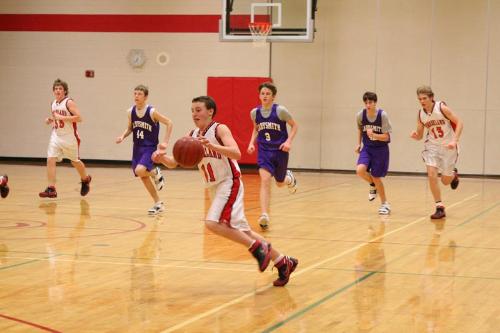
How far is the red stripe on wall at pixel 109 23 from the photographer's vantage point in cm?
2125

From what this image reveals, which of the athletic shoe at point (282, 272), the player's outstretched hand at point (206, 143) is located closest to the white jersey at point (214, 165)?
the player's outstretched hand at point (206, 143)

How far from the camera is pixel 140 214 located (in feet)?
39.3

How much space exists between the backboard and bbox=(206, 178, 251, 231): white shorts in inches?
426

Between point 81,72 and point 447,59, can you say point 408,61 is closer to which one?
point 447,59

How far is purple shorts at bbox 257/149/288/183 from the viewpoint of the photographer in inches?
441

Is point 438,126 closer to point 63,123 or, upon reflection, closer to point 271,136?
point 271,136

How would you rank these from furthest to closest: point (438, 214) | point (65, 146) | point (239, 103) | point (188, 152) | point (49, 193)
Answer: point (239, 103) → point (65, 146) → point (49, 193) → point (438, 214) → point (188, 152)

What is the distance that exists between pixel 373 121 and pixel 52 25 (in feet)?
39.9

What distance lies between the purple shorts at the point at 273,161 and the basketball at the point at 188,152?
448 cm

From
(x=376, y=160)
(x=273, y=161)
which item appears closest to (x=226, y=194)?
(x=273, y=161)

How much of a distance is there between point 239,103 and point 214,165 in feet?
45.1

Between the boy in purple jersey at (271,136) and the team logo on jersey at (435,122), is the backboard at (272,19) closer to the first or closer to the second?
the team logo on jersey at (435,122)

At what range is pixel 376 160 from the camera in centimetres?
1259

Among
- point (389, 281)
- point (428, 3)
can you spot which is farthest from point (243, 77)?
point (389, 281)
